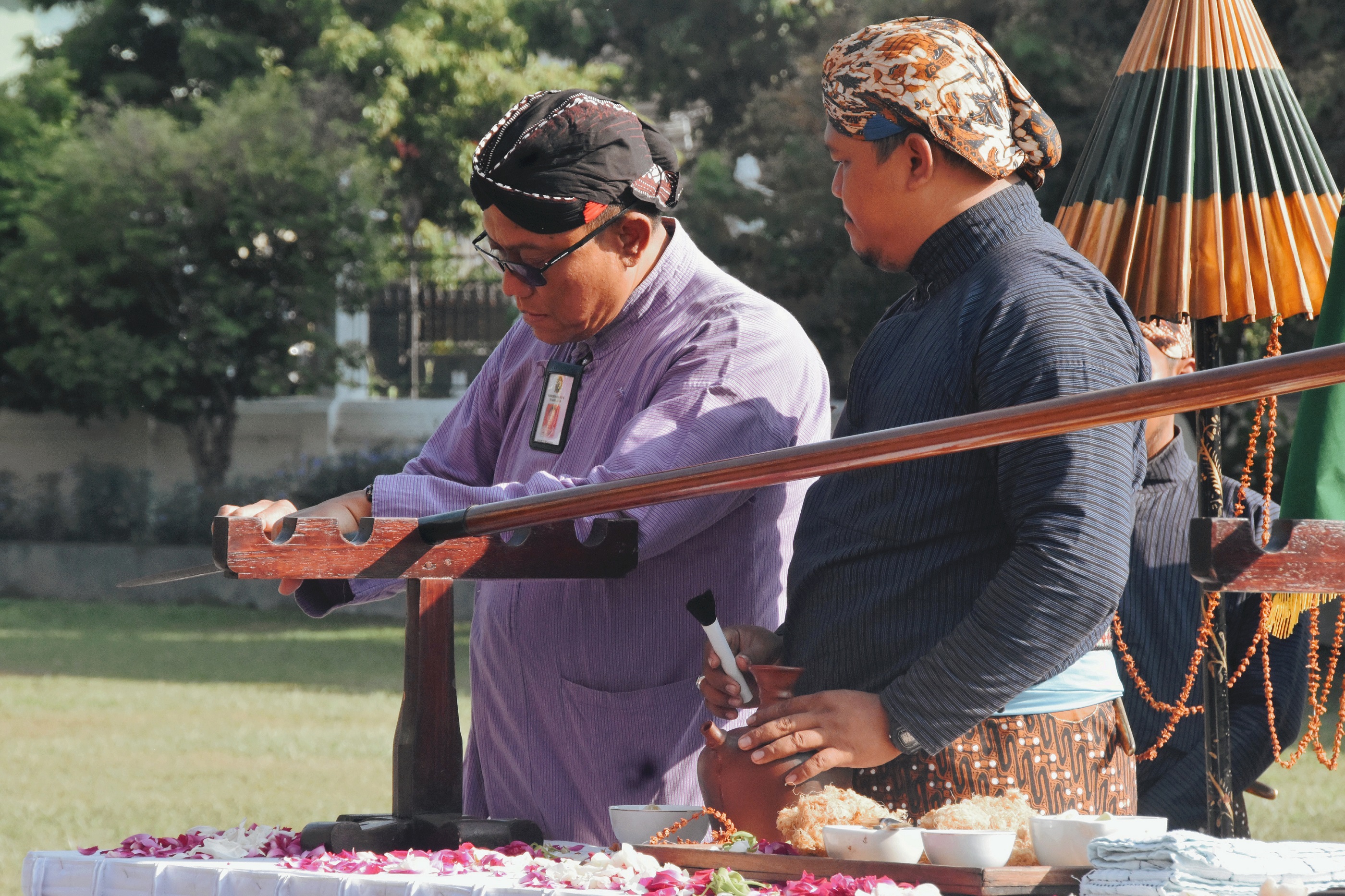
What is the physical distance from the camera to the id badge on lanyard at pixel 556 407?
216 centimetres

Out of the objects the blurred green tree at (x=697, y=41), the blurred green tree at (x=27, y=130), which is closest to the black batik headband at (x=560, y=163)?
the blurred green tree at (x=697, y=41)

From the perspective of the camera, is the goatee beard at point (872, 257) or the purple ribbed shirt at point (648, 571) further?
the purple ribbed shirt at point (648, 571)

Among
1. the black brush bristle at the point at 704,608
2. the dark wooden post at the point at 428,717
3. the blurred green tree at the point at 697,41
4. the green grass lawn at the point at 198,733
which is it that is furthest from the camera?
the blurred green tree at the point at 697,41

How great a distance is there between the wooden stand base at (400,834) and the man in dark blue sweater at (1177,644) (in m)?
1.17

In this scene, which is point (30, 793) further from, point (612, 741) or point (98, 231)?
point (98, 231)

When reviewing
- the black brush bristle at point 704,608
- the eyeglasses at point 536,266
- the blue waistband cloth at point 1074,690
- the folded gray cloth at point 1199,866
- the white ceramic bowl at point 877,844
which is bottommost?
the white ceramic bowl at point 877,844

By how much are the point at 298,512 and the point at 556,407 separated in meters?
0.47

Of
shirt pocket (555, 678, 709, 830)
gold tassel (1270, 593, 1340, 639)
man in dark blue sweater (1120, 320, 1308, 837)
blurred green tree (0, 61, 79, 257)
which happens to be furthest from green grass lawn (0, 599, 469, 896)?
blurred green tree (0, 61, 79, 257)

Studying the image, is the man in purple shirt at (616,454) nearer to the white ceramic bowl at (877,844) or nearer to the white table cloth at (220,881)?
the white table cloth at (220,881)

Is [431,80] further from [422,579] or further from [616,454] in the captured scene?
[422,579]

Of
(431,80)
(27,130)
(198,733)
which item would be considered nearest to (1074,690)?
(198,733)

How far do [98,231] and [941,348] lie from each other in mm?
14593

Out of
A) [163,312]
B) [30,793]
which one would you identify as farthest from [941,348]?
[163,312]

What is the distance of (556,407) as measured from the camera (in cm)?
219
